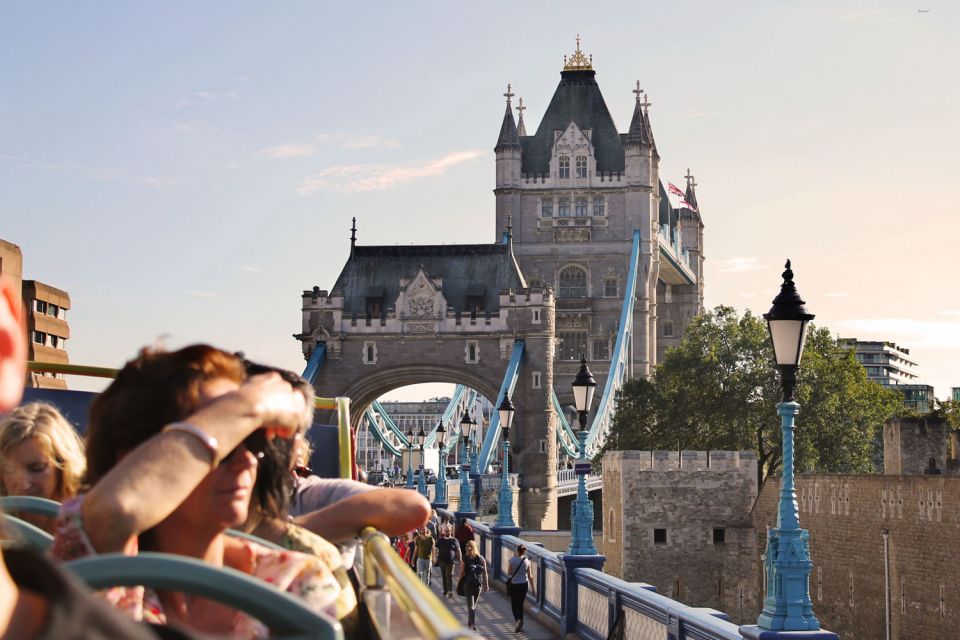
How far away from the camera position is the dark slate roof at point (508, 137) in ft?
233

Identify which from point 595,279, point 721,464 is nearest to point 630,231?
point 595,279

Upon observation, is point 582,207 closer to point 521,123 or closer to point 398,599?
point 521,123

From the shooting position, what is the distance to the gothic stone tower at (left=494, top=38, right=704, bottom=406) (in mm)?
69188

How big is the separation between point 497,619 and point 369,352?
3915cm

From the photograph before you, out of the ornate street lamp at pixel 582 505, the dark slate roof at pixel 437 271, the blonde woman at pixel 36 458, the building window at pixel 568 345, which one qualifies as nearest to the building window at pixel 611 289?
the building window at pixel 568 345

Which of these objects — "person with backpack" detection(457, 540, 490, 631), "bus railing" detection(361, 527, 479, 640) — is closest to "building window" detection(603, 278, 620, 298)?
"person with backpack" detection(457, 540, 490, 631)

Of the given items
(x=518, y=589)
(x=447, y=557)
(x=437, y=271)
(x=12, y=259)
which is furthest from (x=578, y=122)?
(x=518, y=589)

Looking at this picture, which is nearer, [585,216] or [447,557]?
[447,557]

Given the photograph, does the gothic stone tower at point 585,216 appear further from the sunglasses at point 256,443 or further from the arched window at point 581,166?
the sunglasses at point 256,443

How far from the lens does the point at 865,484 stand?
29000 millimetres

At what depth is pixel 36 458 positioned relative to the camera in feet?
11.6

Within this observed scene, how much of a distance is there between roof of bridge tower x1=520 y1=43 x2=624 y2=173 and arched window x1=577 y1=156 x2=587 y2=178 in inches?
26.3

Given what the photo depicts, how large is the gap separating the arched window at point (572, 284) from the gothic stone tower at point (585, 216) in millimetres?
47

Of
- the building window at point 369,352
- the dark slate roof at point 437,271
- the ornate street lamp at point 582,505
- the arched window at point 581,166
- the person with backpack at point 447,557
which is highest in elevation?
the arched window at point 581,166
